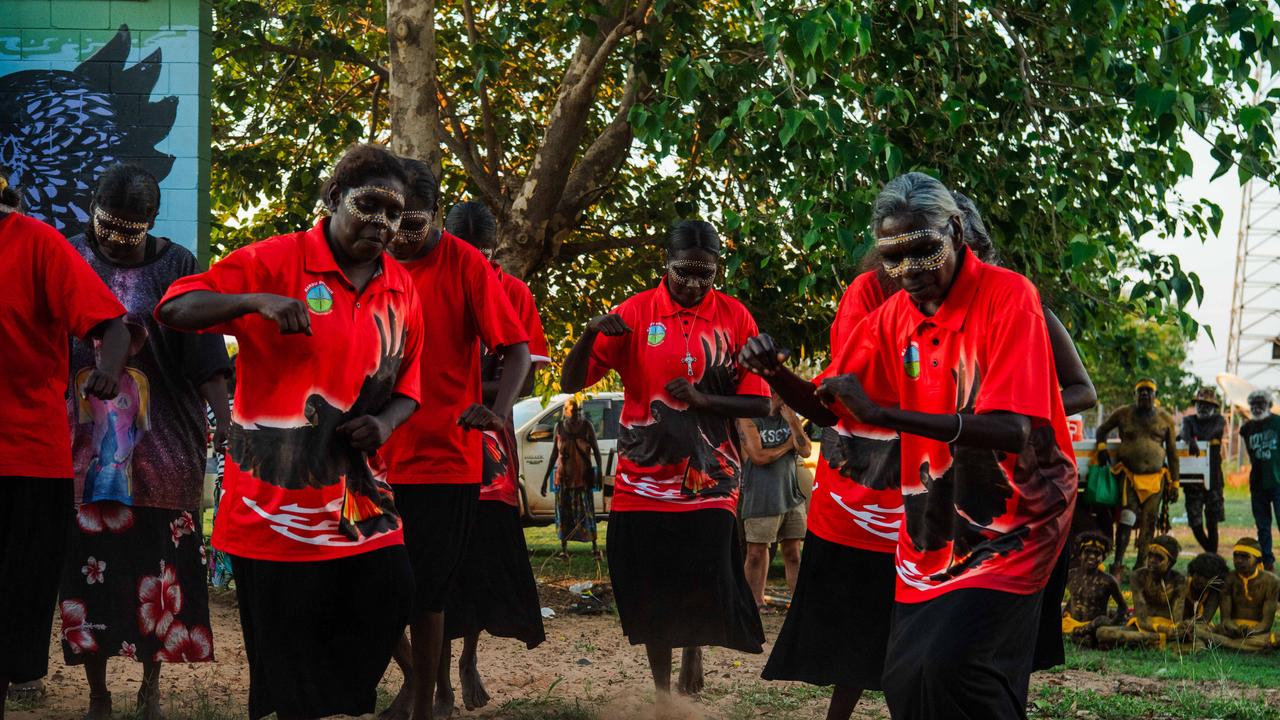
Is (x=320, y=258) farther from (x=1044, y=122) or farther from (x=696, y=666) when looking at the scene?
(x=1044, y=122)

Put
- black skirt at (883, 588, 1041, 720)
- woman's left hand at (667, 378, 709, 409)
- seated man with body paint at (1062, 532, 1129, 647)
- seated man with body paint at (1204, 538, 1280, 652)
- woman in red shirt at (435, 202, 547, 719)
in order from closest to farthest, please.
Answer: black skirt at (883, 588, 1041, 720)
woman's left hand at (667, 378, 709, 409)
woman in red shirt at (435, 202, 547, 719)
seated man with body paint at (1204, 538, 1280, 652)
seated man with body paint at (1062, 532, 1129, 647)

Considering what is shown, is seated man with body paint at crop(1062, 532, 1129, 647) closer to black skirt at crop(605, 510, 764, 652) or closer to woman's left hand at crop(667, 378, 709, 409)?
black skirt at crop(605, 510, 764, 652)

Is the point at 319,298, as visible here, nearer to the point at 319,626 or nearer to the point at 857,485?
the point at 319,626

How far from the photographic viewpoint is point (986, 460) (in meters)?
3.47

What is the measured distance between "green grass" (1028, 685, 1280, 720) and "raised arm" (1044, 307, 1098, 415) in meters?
2.80

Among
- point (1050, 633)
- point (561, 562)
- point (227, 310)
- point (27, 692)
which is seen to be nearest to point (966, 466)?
point (1050, 633)

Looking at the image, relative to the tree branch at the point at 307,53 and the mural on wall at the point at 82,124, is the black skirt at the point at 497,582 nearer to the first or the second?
the mural on wall at the point at 82,124

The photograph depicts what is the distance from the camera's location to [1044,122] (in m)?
8.00

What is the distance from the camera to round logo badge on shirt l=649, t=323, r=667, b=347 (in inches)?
238

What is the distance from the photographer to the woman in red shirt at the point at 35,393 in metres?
4.27

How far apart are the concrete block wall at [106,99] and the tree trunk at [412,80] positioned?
1681 mm

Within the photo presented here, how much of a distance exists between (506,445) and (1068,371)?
109 inches

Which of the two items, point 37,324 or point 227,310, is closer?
point 227,310

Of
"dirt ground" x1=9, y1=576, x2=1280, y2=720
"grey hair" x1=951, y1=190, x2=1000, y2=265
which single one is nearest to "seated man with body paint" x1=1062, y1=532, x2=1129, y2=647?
"dirt ground" x1=9, y1=576, x2=1280, y2=720
